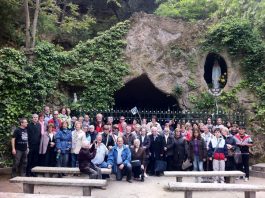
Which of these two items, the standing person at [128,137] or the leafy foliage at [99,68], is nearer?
the standing person at [128,137]

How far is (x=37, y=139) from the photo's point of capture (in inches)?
376

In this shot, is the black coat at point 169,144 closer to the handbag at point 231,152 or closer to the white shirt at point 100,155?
the handbag at point 231,152

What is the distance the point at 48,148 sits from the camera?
987cm

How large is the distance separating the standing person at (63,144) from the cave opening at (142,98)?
649 cm

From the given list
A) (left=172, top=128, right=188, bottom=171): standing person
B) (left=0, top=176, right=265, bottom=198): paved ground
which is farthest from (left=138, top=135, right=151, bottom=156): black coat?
(left=0, top=176, right=265, bottom=198): paved ground

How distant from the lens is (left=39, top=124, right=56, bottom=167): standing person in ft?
31.9

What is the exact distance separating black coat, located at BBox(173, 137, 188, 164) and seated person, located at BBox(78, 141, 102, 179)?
2.84 m

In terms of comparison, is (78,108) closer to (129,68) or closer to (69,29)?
(129,68)

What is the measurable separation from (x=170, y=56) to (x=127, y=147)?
21.6 feet

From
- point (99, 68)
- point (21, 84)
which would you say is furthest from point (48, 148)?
point (99, 68)

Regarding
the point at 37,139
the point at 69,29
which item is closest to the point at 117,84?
the point at 69,29

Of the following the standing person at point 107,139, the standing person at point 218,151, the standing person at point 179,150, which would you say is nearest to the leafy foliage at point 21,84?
the standing person at point 107,139

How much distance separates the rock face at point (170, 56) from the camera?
14.7 m

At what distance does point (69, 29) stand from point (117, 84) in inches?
170
